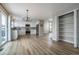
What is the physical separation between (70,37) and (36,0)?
5.52m

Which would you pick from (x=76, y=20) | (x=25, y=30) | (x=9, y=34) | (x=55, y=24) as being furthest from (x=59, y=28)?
(x=25, y=30)

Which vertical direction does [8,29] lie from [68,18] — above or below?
below

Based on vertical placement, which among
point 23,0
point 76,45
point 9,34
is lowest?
point 76,45

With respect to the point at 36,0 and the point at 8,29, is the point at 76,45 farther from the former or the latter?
the point at 8,29

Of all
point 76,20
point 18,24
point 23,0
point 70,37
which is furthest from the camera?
point 18,24

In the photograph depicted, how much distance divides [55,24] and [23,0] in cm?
624

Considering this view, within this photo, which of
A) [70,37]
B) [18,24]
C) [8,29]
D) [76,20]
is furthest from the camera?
[18,24]

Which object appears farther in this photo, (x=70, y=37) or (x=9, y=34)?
(x=9, y=34)

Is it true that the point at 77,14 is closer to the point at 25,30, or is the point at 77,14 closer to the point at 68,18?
the point at 68,18

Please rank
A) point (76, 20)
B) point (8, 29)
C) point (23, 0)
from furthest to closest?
point (8, 29), point (76, 20), point (23, 0)

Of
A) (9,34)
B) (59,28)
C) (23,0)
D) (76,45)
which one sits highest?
(23,0)

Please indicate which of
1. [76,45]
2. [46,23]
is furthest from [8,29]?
[46,23]

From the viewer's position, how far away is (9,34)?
7.89m

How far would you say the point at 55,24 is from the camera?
8.27 metres
